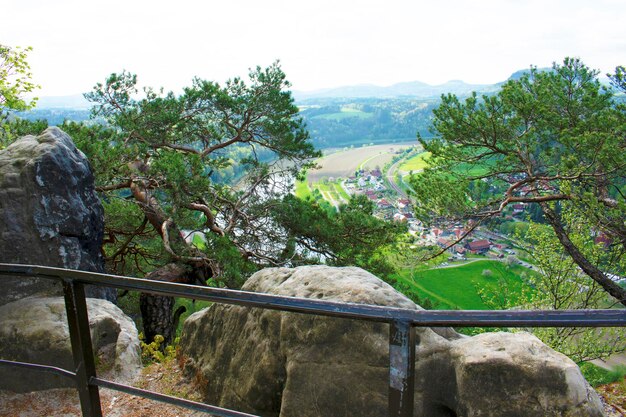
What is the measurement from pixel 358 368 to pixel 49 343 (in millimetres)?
2359

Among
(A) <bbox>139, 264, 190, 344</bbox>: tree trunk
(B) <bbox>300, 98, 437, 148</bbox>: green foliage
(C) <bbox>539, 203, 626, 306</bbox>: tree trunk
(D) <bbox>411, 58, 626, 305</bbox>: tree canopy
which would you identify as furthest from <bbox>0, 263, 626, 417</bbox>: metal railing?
(B) <bbox>300, 98, 437, 148</bbox>: green foliage

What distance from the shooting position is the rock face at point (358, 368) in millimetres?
2449

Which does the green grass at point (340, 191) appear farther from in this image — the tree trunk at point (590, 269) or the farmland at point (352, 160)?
the tree trunk at point (590, 269)

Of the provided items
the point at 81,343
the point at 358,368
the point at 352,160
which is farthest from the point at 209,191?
the point at 352,160

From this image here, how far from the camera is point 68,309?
1606 millimetres

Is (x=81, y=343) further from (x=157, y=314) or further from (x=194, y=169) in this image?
(x=157, y=314)

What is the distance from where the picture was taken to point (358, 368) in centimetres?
278

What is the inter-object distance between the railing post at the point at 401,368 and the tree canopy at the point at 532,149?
8.81m

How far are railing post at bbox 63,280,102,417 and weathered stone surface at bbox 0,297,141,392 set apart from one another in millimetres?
2139

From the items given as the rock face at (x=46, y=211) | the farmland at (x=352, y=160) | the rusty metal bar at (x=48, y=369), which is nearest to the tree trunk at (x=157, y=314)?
the rock face at (x=46, y=211)

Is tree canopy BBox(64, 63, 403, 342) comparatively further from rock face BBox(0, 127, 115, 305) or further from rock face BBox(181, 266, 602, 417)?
rock face BBox(181, 266, 602, 417)

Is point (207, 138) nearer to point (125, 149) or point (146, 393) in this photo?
point (125, 149)

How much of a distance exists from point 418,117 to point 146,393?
82840 mm

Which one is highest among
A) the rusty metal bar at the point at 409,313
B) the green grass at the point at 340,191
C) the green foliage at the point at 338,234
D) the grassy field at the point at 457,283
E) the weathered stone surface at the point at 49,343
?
the rusty metal bar at the point at 409,313
